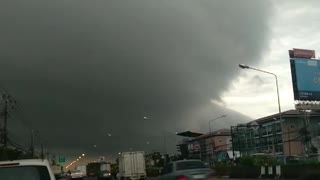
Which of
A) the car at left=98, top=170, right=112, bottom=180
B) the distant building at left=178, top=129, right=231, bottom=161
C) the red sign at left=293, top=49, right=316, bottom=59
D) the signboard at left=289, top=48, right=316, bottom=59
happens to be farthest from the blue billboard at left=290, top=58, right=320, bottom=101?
the distant building at left=178, top=129, right=231, bottom=161

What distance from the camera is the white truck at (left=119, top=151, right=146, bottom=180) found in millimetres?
60750

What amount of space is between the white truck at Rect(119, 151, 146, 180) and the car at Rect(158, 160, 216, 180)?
3551 cm

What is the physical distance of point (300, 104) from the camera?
3022 inches

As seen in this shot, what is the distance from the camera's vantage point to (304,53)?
78.2 meters

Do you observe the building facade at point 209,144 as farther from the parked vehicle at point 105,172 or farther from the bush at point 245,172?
the bush at point 245,172

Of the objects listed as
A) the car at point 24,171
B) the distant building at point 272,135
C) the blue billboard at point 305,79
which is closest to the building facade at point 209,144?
the distant building at point 272,135

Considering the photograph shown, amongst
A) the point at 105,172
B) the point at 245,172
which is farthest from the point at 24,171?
the point at 105,172

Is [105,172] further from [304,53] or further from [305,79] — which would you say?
[304,53]

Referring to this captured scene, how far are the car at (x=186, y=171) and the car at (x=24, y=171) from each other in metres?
13.5

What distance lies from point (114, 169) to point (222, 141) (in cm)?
9235

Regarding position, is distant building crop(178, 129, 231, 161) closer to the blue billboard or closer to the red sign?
the red sign

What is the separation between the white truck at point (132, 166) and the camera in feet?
199

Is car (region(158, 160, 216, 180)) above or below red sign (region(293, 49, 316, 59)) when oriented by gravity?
below

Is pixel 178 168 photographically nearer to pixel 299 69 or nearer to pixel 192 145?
pixel 299 69
